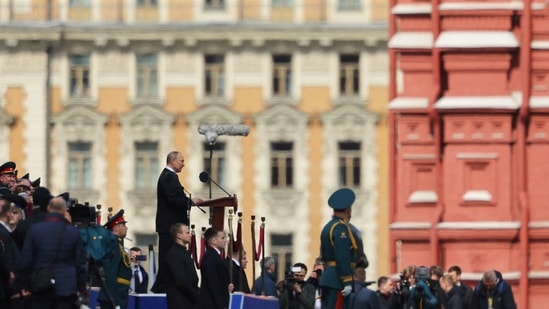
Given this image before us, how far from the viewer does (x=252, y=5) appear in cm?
8825

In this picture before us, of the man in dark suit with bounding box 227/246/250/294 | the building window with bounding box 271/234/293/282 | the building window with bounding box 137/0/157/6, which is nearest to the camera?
the man in dark suit with bounding box 227/246/250/294

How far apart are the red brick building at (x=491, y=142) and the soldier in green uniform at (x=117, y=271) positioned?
10749mm

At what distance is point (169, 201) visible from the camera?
34.6m

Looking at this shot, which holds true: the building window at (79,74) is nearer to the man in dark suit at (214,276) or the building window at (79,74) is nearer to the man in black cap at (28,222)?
the man in dark suit at (214,276)

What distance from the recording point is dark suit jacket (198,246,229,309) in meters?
34.3

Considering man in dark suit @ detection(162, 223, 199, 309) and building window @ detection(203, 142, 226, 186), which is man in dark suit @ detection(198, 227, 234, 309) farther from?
building window @ detection(203, 142, 226, 186)

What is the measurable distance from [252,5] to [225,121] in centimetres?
367

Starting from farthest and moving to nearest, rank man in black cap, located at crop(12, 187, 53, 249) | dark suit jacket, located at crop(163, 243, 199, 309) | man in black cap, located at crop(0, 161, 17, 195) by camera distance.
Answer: man in black cap, located at crop(0, 161, 17, 195), dark suit jacket, located at crop(163, 243, 199, 309), man in black cap, located at crop(12, 187, 53, 249)

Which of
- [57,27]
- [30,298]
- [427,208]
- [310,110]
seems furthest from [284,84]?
[30,298]

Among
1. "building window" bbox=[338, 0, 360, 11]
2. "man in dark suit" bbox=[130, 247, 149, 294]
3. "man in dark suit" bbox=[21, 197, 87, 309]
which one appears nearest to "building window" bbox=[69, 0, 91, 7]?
"building window" bbox=[338, 0, 360, 11]

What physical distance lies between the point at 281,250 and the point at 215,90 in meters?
5.31

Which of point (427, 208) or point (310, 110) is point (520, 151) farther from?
point (310, 110)

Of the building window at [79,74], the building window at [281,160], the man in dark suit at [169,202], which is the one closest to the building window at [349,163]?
the building window at [281,160]

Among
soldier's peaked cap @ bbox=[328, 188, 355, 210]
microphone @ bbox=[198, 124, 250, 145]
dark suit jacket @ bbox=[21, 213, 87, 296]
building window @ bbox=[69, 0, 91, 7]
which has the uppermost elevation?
building window @ bbox=[69, 0, 91, 7]
